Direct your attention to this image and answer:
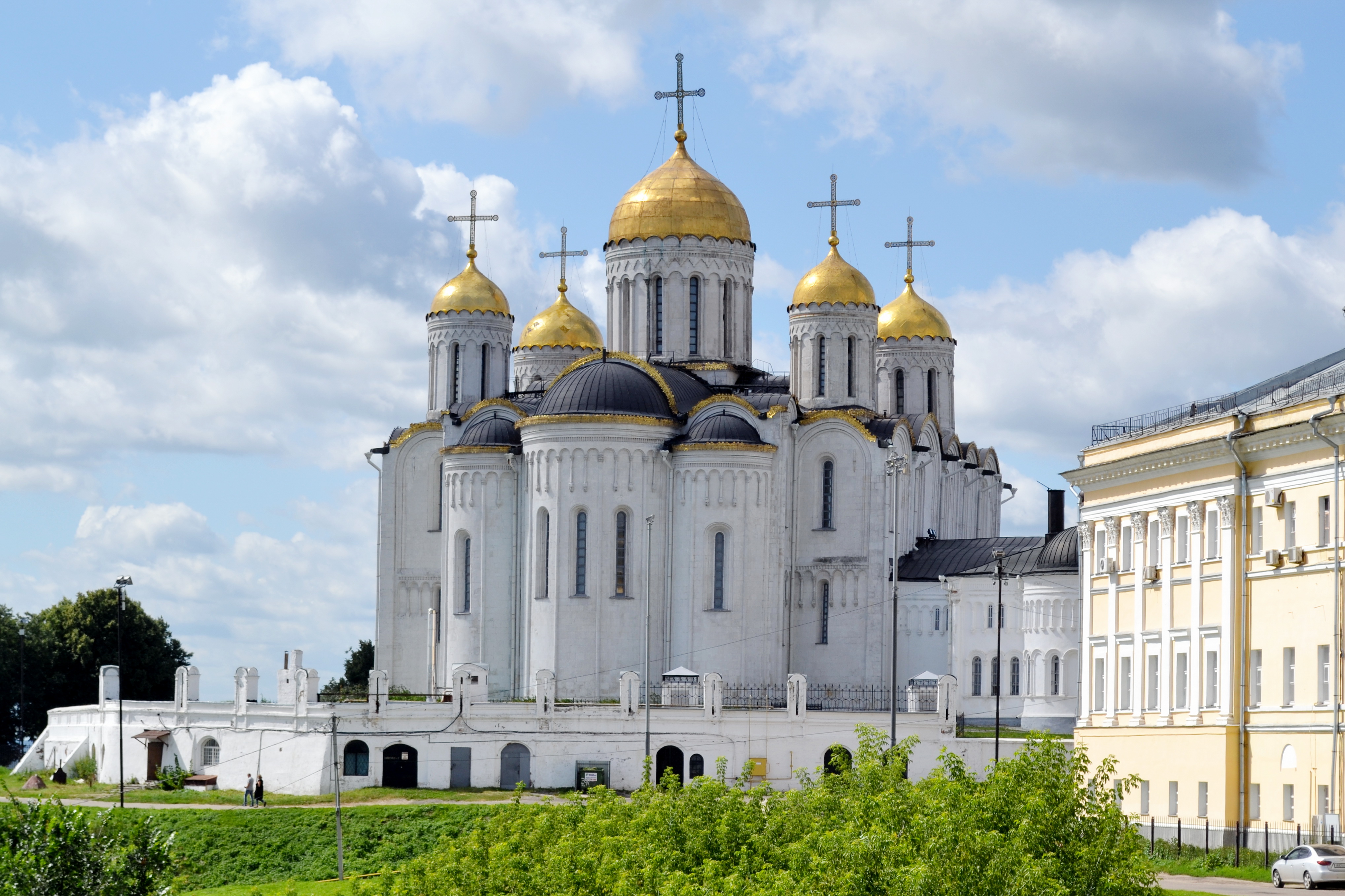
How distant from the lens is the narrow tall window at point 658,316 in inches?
2557

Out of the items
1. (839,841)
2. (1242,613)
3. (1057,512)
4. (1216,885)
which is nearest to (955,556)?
(1057,512)

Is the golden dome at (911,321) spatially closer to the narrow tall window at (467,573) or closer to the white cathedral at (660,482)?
the white cathedral at (660,482)

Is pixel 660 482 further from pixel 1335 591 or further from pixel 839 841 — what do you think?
pixel 839 841

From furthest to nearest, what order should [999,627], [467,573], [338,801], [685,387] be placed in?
1. [467,573]
2. [685,387]
3. [999,627]
4. [338,801]

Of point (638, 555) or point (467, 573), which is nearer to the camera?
point (638, 555)

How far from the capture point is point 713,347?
2552 inches

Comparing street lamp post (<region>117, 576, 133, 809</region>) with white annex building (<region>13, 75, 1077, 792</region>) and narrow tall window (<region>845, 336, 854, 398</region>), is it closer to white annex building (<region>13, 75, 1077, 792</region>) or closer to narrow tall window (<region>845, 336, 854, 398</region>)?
white annex building (<region>13, 75, 1077, 792</region>)

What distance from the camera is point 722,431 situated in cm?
5966

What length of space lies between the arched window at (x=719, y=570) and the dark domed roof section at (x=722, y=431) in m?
2.83

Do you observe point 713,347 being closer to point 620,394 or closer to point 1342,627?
point 620,394

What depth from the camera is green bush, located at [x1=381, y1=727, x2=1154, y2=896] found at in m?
21.2

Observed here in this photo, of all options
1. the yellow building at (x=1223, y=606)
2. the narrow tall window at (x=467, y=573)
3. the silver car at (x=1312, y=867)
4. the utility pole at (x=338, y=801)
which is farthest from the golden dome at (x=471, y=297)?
the silver car at (x=1312, y=867)

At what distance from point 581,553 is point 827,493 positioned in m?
8.87

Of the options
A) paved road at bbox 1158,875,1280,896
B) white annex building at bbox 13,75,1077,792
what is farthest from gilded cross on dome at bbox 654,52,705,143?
paved road at bbox 1158,875,1280,896
